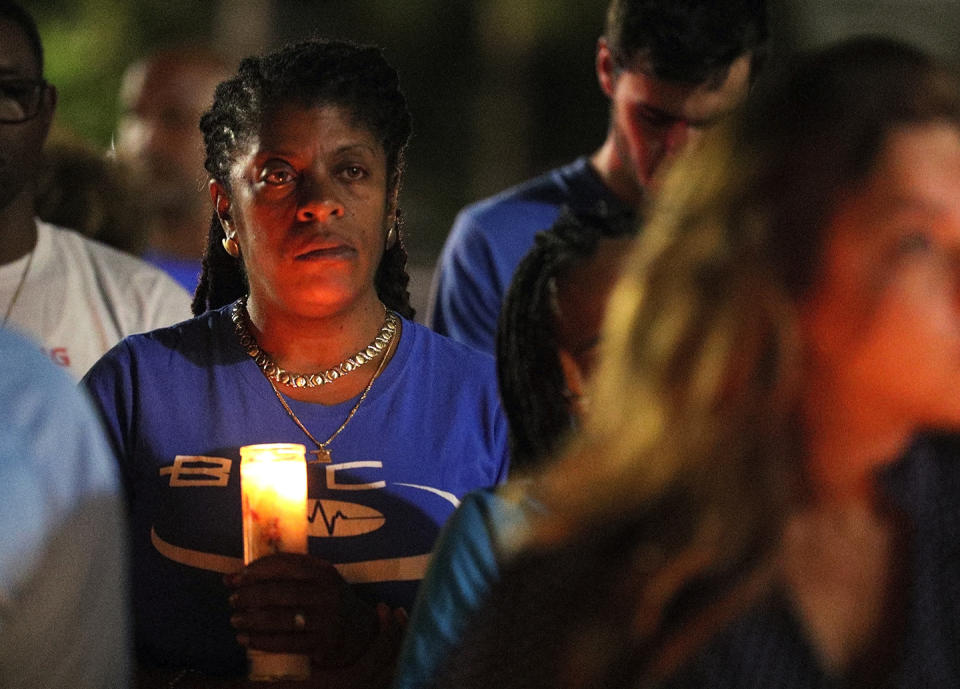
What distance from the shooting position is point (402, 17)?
2038 centimetres

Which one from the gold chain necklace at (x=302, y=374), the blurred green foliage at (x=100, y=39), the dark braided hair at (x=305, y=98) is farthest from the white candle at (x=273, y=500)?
the blurred green foliage at (x=100, y=39)

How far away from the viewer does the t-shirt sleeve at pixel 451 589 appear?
2385 mm

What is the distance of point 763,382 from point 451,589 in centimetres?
66

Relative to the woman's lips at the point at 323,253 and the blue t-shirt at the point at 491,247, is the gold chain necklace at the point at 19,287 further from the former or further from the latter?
the woman's lips at the point at 323,253

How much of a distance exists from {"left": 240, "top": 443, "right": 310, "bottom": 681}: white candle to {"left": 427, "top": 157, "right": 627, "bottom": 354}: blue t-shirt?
186cm

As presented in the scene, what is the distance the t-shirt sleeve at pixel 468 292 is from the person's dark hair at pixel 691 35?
29.0 inches

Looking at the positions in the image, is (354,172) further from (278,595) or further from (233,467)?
(278,595)

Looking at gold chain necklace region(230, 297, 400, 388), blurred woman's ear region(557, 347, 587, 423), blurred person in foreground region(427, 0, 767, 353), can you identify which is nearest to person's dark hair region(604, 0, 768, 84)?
blurred person in foreground region(427, 0, 767, 353)

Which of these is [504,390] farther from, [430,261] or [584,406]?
[430,261]

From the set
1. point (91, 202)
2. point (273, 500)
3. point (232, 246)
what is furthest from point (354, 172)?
point (91, 202)

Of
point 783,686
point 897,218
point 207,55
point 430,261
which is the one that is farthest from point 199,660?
point 430,261

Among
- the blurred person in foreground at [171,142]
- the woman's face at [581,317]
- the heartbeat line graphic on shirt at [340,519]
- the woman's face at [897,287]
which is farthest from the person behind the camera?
the blurred person in foreground at [171,142]

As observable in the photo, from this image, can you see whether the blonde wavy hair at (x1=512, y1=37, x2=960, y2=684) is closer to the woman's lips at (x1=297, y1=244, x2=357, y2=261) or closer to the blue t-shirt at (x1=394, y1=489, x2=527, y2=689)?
the blue t-shirt at (x1=394, y1=489, x2=527, y2=689)

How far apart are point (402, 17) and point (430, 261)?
5.26 m
